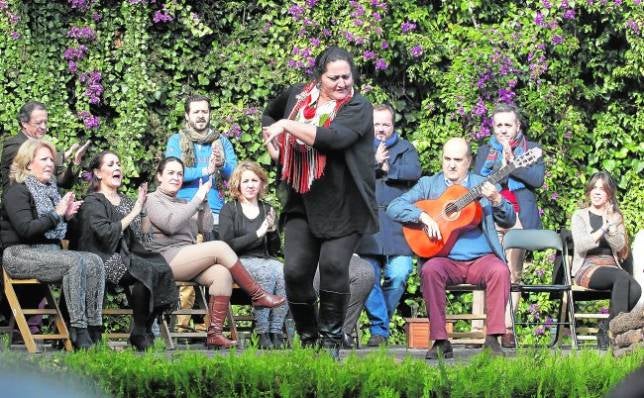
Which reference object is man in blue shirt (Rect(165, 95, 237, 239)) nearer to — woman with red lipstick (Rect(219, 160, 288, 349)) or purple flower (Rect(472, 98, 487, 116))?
woman with red lipstick (Rect(219, 160, 288, 349))

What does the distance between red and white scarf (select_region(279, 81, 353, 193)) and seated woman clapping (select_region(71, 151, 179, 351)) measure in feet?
8.22

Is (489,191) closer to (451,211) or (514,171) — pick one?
(451,211)

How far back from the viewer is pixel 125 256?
29.0 feet

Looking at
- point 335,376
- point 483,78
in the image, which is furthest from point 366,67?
point 335,376

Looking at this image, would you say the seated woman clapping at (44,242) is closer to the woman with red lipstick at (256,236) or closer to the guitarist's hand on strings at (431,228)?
the woman with red lipstick at (256,236)

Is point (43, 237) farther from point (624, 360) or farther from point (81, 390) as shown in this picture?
point (81, 390)

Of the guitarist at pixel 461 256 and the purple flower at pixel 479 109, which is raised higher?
the purple flower at pixel 479 109

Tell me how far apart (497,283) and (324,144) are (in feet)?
9.01

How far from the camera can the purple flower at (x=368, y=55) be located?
12.4 meters

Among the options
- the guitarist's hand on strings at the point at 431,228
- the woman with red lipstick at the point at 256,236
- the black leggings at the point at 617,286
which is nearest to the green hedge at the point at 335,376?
the guitarist's hand on strings at the point at 431,228

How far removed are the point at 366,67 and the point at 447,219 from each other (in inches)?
166

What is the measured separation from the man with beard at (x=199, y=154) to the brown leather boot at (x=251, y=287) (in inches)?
31.1

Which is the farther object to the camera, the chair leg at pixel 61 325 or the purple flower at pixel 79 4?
the purple flower at pixel 79 4

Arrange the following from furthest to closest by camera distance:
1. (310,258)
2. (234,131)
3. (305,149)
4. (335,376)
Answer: (234,131) → (310,258) → (305,149) → (335,376)
